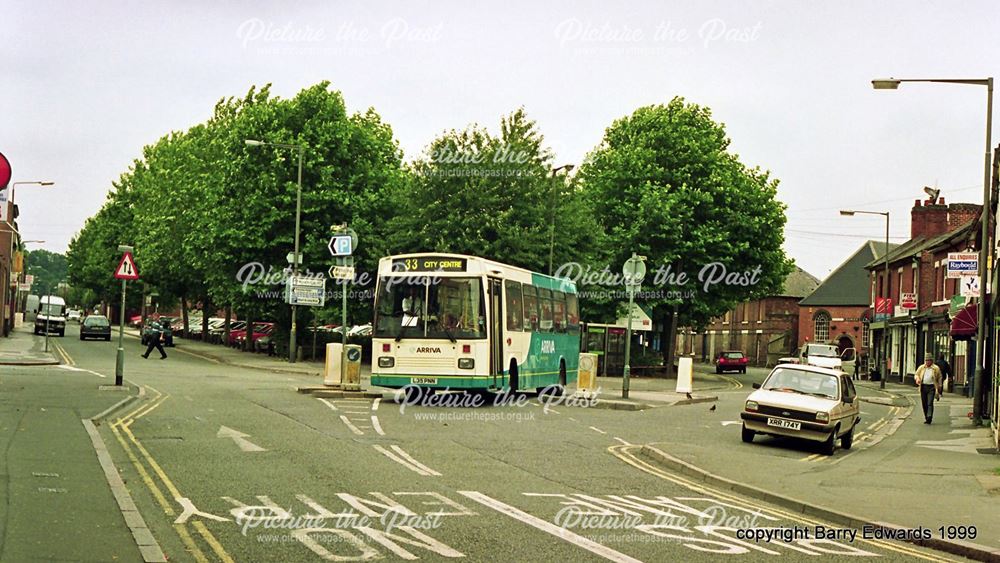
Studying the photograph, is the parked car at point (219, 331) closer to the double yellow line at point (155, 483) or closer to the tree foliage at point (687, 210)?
the tree foliage at point (687, 210)

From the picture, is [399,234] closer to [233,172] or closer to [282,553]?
[233,172]

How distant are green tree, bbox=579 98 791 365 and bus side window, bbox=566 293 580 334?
16342 mm

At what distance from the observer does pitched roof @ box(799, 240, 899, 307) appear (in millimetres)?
85062

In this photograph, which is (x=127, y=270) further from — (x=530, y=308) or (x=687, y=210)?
(x=687, y=210)

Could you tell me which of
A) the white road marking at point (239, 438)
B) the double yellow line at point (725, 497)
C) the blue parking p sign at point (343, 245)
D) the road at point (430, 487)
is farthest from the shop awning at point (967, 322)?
the white road marking at point (239, 438)

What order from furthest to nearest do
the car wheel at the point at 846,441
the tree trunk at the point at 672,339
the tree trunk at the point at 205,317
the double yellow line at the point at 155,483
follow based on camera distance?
the tree trunk at the point at 205,317, the tree trunk at the point at 672,339, the car wheel at the point at 846,441, the double yellow line at the point at 155,483

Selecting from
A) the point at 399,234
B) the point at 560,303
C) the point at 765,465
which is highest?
the point at 399,234

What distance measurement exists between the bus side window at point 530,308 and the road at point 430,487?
4032mm

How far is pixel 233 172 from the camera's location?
47812 mm

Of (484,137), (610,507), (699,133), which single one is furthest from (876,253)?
(610,507)

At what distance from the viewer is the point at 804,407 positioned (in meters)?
19.5

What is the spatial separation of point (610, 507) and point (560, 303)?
63.9 ft
